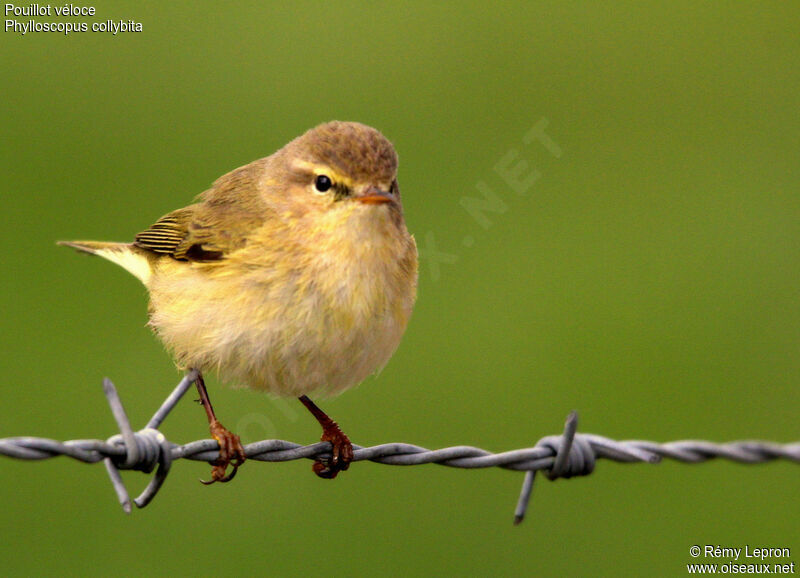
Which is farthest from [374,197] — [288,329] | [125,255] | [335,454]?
[125,255]

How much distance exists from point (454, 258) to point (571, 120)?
8.25 ft

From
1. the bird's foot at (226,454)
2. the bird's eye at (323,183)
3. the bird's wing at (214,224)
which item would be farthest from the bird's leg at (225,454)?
the bird's eye at (323,183)

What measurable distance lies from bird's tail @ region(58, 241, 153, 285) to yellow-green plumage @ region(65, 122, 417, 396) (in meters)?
0.43

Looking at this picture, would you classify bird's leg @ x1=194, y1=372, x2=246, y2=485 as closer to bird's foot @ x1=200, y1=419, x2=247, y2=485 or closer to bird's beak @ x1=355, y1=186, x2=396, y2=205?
bird's foot @ x1=200, y1=419, x2=247, y2=485

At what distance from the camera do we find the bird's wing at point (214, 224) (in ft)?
16.9

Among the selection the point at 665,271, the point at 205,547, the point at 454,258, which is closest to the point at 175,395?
the point at 205,547

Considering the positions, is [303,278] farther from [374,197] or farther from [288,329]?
[374,197]

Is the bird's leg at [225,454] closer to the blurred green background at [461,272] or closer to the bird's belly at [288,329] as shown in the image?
the bird's belly at [288,329]

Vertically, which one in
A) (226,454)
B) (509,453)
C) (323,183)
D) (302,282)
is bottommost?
(509,453)

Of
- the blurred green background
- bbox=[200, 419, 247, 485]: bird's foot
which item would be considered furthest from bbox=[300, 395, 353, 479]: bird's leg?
the blurred green background

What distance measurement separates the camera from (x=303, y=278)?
4.82m

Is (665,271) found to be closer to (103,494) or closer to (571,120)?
(571,120)

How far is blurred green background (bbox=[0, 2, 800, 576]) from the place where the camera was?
7086 millimetres

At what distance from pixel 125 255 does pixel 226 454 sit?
5.38 ft
